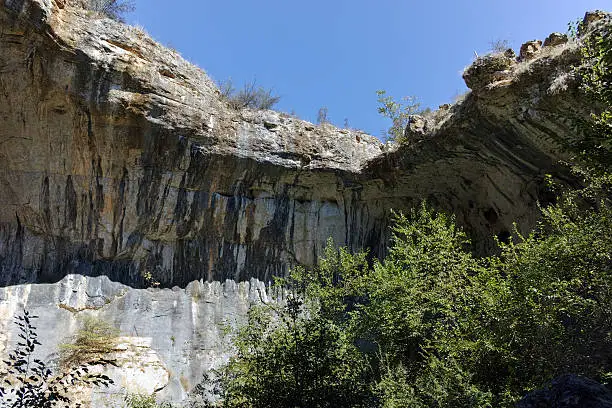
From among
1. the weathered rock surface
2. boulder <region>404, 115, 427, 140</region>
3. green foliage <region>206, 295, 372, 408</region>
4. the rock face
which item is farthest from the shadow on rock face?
boulder <region>404, 115, 427, 140</region>

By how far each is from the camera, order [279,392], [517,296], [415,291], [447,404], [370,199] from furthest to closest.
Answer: [370,199]
[415,291]
[517,296]
[447,404]
[279,392]

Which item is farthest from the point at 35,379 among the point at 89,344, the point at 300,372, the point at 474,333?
the point at 89,344

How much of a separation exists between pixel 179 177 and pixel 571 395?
1096 centimetres

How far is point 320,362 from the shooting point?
6332 mm

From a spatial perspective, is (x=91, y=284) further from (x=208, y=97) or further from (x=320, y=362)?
(x=320, y=362)

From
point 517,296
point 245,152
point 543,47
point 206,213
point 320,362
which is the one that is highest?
point 543,47

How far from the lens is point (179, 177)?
13.4 metres

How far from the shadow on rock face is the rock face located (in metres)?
6.99

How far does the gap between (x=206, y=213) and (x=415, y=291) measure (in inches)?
245

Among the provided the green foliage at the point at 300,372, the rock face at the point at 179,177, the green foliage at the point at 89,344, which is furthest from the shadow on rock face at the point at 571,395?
the green foliage at the point at 89,344

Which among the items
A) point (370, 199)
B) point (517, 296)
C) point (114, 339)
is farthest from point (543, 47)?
point (114, 339)

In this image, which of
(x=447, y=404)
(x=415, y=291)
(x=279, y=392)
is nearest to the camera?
(x=279, y=392)

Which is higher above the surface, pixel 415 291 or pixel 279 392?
pixel 415 291

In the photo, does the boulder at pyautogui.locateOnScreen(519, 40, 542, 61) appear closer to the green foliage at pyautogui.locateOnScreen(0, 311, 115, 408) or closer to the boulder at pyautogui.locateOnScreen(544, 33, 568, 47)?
the boulder at pyautogui.locateOnScreen(544, 33, 568, 47)
